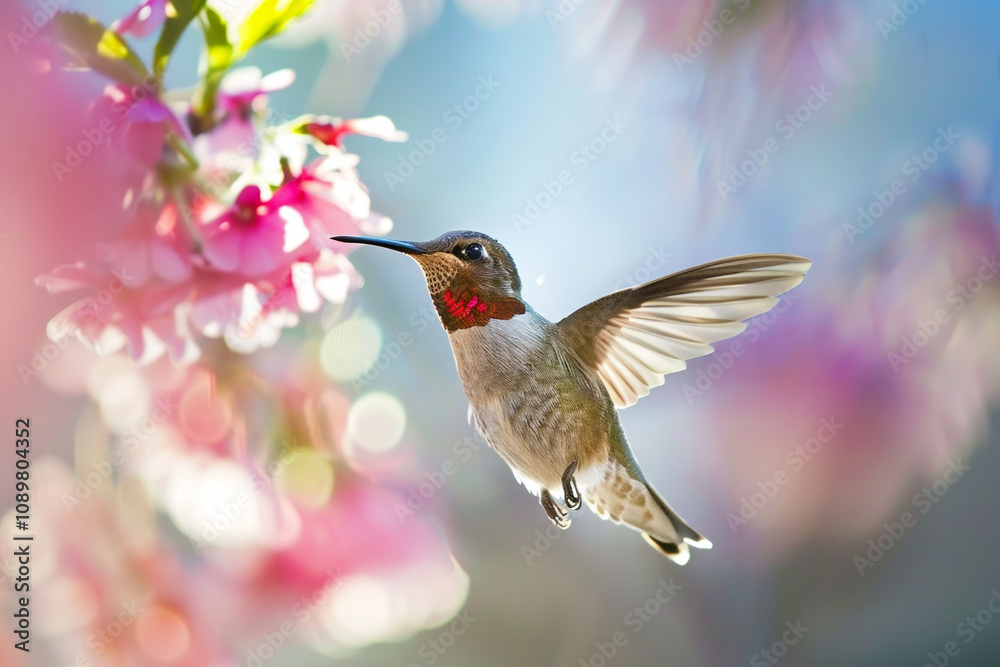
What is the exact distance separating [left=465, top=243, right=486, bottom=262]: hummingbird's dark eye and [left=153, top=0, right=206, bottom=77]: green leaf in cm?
29

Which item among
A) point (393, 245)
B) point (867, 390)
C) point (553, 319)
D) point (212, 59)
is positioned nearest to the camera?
point (393, 245)

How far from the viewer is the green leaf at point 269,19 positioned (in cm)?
58

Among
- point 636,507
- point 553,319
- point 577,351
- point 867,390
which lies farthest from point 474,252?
point 867,390

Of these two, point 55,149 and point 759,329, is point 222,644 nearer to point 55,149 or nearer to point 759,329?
point 55,149

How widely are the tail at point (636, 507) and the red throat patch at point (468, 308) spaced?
17 centimetres

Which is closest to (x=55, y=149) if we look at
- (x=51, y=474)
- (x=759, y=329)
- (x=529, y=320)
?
(x=51, y=474)

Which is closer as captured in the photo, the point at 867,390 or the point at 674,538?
the point at 674,538

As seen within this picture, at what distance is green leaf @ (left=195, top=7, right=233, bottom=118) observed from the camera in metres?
0.55

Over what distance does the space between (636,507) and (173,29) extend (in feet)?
1.75

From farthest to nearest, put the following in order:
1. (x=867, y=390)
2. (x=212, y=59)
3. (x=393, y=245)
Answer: (x=867, y=390) < (x=212, y=59) < (x=393, y=245)

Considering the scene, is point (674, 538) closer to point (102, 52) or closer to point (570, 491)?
point (570, 491)

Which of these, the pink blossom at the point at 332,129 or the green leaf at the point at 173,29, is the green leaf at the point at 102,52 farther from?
the pink blossom at the point at 332,129

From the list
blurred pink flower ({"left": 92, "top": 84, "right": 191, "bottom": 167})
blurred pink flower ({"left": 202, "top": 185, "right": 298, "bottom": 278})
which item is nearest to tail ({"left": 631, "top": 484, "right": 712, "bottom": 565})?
blurred pink flower ({"left": 202, "top": 185, "right": 298, "bottom": 278})

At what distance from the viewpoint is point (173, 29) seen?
568mm
